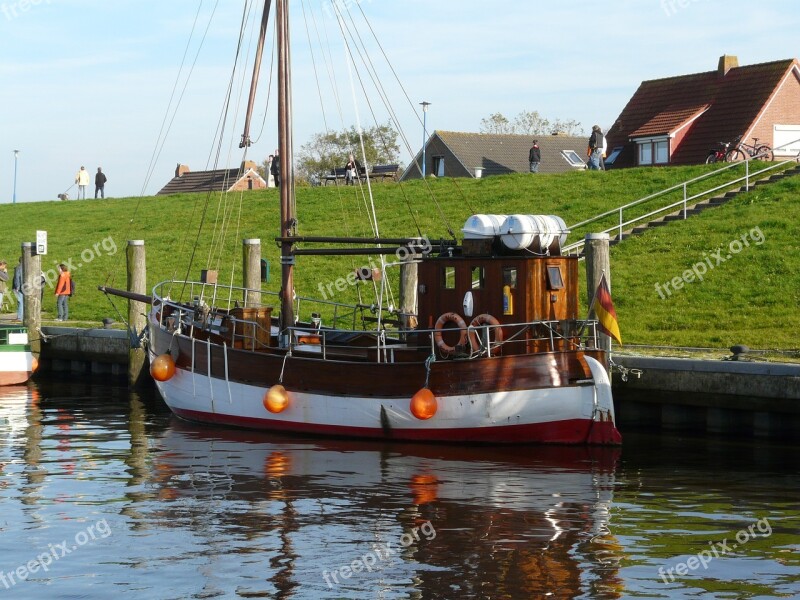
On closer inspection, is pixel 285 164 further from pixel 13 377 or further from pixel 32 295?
pixel 13 377

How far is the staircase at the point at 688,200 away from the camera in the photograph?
1212 inches

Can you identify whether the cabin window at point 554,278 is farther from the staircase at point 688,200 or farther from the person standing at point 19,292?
the person standing at point 19,292

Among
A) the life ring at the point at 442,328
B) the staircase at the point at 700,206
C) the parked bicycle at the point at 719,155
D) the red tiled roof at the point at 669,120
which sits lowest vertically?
the life ring at the point at 442,328

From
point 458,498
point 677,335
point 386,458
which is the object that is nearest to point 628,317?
point 677,335

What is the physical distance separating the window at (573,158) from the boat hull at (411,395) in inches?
1699

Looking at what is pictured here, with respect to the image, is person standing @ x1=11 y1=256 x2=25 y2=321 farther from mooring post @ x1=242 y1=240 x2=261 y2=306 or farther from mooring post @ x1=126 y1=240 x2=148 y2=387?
mooring post @ x1=242 y1=240 x2=261 y2=306

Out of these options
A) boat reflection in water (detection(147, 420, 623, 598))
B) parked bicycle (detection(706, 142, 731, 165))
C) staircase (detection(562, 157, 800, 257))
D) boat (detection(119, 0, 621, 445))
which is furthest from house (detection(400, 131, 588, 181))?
boat reflection in water (detection(147, 420, 623, 598))

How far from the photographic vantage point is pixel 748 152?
136 ft

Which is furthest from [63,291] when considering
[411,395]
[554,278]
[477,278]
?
[554,278]

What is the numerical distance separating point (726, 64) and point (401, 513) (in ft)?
124

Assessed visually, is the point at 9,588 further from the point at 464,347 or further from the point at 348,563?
the point at 464,347

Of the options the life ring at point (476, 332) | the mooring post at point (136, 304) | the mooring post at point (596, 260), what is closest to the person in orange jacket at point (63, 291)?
the mooring post at point (136, 304)

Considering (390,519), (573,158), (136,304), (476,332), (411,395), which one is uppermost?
(573,158)

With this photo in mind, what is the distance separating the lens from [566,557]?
1162cm
